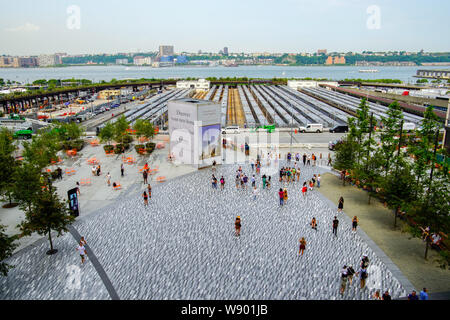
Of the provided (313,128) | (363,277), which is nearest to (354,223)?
(363,277)

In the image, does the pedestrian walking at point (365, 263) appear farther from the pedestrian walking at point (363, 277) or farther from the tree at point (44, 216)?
the tree at point (44, 216)

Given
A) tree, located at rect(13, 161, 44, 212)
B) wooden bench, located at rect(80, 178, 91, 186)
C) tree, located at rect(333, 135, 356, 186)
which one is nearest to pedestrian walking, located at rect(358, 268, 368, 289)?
tree, located at rect(333, 135, 356, 186)

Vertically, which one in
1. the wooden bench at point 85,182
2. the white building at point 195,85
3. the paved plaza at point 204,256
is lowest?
the paved plaza at point 204,256

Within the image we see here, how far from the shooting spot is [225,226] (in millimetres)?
15227

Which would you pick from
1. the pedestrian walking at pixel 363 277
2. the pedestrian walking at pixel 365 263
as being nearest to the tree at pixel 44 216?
the pedestrian walking at pixel 363 277

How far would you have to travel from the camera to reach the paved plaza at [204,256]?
10.8 meters

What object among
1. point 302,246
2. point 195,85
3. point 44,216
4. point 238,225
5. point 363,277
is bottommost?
point 363,277

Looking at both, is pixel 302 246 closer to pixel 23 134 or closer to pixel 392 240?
pixel 392 240

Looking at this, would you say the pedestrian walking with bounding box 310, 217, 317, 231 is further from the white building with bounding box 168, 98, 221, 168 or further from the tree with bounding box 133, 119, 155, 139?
the tree with bounding box 133, 119, 155, 139

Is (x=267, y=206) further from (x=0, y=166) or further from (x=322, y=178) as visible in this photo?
(x=0, y=166)

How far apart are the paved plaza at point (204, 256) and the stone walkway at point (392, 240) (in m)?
0.69

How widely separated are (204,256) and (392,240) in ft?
26.5

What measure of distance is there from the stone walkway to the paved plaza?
0.69 meters

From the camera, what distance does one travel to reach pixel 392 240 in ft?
45.7
